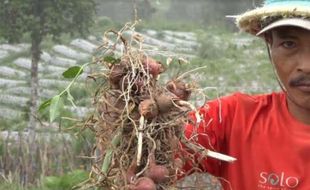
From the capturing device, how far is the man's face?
1.54 metres

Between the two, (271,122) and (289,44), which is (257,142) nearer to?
(271,122)

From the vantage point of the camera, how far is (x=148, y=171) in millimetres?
1276

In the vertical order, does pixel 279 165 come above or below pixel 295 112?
below

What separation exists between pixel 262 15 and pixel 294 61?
5.5 inches

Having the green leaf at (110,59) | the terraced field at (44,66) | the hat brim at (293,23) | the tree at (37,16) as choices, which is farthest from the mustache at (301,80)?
the tree at (37,16)

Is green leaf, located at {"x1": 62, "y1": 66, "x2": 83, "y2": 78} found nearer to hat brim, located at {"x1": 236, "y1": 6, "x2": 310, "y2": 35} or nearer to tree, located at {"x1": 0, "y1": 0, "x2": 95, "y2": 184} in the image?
hat brim, located at {"x1": 236, "y1": 6, "x2": 310, "y2": 35}

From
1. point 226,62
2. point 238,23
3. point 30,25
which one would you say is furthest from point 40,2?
point 226,62

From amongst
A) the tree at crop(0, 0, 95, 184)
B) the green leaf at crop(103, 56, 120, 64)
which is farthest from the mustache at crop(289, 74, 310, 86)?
the tree at crop(0, 0, 95, 184)

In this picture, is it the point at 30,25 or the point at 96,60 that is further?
the point at 30,25

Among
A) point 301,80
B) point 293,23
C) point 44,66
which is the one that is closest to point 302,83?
point 301,80

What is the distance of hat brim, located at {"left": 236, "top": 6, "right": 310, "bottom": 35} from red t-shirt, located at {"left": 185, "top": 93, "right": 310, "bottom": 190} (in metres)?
0.18

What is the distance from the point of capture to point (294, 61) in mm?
1559

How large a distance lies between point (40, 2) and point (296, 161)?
3.88 m

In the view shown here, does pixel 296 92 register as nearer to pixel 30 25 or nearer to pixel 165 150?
pixel 165 150
